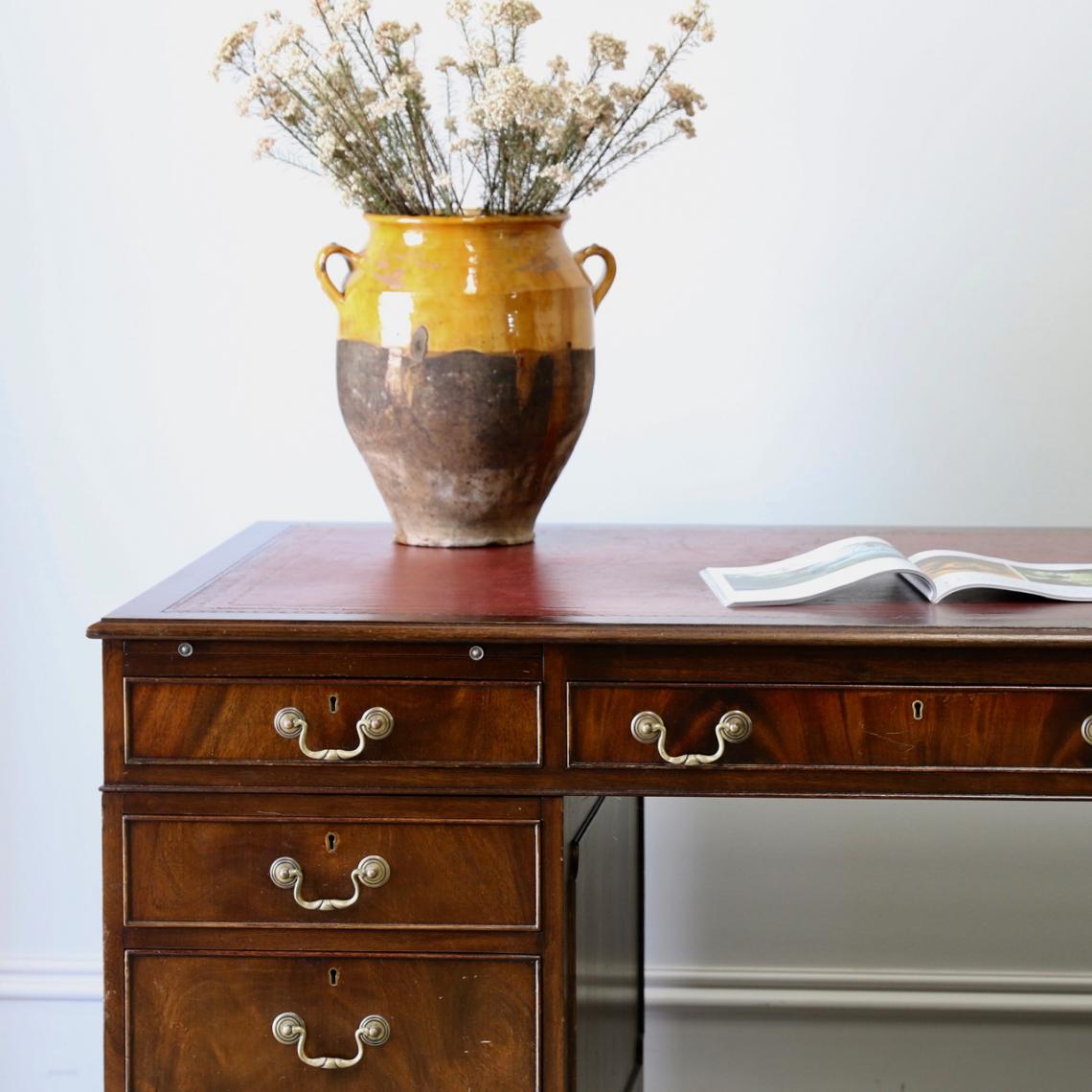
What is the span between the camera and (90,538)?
245 cm

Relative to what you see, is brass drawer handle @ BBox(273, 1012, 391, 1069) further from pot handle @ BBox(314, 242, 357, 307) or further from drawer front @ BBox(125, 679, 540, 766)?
pot handle @ BBox(314, 242, 357, 307)

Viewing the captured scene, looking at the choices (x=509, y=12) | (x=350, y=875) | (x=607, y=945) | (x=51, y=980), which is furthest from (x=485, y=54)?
(x=51, y=980)

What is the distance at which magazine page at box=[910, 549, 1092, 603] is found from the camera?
61.7 inches

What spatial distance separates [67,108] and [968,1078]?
191cm

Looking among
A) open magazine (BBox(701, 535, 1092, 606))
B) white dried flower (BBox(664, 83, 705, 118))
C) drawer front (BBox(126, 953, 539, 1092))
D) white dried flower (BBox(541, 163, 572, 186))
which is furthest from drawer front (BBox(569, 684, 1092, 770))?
white dried flower (BBox(664, 83, 705, 118))

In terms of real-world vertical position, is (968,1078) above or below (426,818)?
below

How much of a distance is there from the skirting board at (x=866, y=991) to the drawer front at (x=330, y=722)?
3.42ft

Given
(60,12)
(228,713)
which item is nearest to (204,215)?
(60,12)

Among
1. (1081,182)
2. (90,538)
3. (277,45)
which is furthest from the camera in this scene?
(90,538)

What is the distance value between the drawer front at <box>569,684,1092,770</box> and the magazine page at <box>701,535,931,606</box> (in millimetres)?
101

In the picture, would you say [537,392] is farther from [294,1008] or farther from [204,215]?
[204,215]

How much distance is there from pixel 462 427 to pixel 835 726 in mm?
525

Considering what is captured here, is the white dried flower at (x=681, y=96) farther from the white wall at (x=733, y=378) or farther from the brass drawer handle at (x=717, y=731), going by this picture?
the brass drawer handle at (x=717, y=731)

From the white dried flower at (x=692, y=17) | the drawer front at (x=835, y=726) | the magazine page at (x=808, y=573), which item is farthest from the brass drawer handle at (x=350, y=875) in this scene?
the white dried flower at (x=692, y=17)
